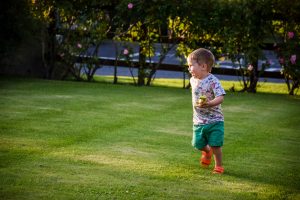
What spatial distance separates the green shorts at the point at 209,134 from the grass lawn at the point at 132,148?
0.25m

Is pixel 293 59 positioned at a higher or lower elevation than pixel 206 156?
higher

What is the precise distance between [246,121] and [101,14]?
546 centimetres

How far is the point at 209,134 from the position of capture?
6.05 metres

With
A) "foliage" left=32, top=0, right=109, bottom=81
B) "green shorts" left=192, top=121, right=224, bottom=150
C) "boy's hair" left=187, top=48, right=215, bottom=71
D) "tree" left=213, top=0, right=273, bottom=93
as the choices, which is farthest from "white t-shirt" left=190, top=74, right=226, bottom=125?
"foliage" left=32, top=0, right=109, bottom=81

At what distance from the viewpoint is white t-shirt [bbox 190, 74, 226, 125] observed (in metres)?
6.04

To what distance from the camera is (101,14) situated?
13.2 meters

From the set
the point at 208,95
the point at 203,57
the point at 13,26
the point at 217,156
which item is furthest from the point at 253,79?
the point at 217,156

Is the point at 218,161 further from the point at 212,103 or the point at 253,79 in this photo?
the point at 253,79

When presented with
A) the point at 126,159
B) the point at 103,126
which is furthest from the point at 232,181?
the point at 103,126

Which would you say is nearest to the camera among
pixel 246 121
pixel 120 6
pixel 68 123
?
pixel 68 123

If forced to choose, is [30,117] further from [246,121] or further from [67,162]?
[246,121]

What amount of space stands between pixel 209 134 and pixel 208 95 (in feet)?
1.29

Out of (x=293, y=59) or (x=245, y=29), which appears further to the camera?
(x=245, y=29)

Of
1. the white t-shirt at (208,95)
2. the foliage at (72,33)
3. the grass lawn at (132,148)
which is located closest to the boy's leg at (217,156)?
the grass lawn at (132,148)
